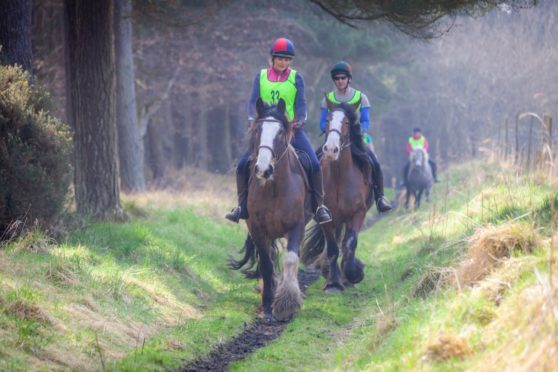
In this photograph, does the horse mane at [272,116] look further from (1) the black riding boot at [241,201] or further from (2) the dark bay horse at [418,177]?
(2) the dark bay horse at [418,177]

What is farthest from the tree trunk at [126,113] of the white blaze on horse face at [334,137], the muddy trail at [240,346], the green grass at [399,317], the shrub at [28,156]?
the muddy trail at [240,346]

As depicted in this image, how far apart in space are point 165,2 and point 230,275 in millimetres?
6605

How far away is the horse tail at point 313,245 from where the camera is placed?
14.3 metres

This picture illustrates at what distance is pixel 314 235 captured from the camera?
1437cm

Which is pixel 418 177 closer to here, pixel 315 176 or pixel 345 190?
pixel 345 190

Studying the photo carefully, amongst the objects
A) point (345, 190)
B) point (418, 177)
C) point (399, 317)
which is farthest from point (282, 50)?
point (418, 177)

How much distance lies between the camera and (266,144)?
10102mm

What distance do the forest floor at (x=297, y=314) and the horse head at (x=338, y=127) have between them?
2053mm

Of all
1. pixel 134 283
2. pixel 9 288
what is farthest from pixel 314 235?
pixel 9 288

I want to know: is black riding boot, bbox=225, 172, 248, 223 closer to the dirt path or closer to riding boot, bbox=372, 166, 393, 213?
the dirt path

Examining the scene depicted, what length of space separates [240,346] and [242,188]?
10.0ft

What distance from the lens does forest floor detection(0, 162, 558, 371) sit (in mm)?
6160

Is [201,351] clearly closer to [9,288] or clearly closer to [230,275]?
[9,288]

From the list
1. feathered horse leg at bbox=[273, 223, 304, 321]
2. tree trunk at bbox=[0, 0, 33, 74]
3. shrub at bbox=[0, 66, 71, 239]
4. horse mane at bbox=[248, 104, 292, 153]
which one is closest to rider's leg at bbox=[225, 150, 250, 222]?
horse mane at bbox=[248, 104, 292, 153]
